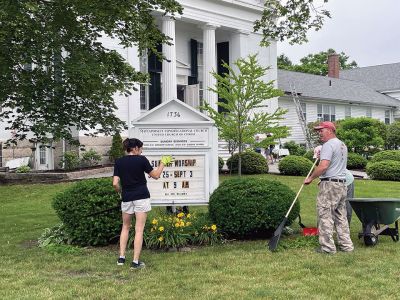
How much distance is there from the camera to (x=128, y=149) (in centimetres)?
702

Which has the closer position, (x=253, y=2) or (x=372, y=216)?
(x=372, y=216)

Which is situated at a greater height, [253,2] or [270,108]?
[253,2]

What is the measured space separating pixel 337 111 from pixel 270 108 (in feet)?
35.1

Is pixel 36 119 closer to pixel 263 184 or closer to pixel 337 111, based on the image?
pixel 263 184

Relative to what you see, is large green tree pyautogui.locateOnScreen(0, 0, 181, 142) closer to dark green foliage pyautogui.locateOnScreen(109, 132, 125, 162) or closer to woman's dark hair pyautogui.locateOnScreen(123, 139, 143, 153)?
woman's dark hair pyautogui.locateOnScreen(123, 139, 143, 153)

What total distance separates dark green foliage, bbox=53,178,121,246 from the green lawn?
30 centimetres

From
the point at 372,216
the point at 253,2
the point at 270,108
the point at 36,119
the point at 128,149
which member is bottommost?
the point at 372,216

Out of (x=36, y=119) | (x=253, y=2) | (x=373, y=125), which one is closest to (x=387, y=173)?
(x=373, y=125)

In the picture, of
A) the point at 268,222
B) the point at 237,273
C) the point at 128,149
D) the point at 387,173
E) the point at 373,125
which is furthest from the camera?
the point at 373,125

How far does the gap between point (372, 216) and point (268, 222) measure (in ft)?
5.30

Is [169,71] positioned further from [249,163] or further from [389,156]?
[389,156]

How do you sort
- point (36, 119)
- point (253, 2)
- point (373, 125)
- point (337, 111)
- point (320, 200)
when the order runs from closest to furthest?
point (320, 200) → point (36, 119) → point (373, 125) → point (253, 2) → point (337, 111)

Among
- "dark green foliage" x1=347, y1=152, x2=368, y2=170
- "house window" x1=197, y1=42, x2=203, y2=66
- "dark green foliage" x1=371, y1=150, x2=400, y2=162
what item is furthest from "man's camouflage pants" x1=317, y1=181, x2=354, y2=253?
"house window" x1=197, y1=42, x2=203, y2=66

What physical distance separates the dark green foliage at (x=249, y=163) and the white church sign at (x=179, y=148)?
12264 mm
